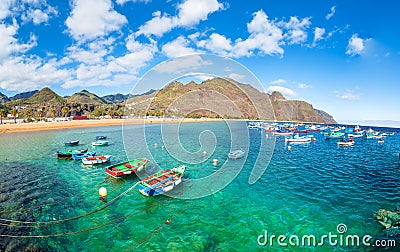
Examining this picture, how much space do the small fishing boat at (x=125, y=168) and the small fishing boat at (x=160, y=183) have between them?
13.7 feet

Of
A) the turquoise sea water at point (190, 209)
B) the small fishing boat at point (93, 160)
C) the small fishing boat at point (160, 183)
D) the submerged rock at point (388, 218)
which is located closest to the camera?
the turquoise sea water at point (190, 209)

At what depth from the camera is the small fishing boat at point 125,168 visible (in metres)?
19.4

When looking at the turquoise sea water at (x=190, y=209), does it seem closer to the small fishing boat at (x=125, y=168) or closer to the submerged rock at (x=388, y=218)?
the submerged rock at (x=388, y=218)

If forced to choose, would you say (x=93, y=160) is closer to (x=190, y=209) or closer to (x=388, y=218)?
(x=190, y=209)

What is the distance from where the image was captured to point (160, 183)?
51.6 feet

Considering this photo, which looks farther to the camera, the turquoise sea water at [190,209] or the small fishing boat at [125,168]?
the small fishing boat at [125,168]

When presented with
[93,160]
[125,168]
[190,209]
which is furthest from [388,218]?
[93,160]

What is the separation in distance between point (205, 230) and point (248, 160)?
1890 cm

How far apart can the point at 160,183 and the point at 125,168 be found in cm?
742

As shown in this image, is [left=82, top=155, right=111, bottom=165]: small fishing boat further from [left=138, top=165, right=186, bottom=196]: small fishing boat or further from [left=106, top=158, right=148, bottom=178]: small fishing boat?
[left=138, top=165, right=186, bottom=196]: small fishing boat

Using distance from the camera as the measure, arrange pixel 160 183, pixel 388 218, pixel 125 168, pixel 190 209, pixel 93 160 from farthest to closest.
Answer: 1. pixel 93 160
2. pixel 125 168
3. pixel 160 183
4. pixel 190 209
5. pixel 388 218

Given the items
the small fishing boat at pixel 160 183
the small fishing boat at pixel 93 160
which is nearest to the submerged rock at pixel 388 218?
the small fishing boat at pixel 160 183

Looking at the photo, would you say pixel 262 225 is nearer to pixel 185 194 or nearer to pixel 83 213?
pixel 185 194

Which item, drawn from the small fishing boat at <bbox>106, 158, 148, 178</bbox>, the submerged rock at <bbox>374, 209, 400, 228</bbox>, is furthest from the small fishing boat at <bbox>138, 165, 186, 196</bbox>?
the submerged rock at <bbox>374, 209, 400, 228</bbox>
